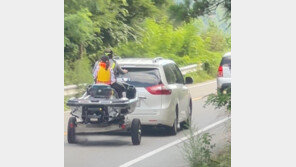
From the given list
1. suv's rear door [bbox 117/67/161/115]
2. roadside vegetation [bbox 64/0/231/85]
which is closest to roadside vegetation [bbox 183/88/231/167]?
roadside vegetation [bbox 64/0/231/85]

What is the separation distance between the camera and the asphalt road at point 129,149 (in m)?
13.2

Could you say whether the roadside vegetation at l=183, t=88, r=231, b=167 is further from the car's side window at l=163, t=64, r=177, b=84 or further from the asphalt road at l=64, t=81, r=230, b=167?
the car's side window at l=163, t=64, r=177, b=84

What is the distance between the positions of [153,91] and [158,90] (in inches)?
4.0

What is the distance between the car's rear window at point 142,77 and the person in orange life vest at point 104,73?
78cm

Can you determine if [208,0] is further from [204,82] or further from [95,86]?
[204,82]

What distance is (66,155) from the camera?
13984 mm

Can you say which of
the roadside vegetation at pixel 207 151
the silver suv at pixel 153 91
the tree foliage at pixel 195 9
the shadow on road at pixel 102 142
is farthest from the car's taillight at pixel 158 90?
the tree foliage at pixel 195 9

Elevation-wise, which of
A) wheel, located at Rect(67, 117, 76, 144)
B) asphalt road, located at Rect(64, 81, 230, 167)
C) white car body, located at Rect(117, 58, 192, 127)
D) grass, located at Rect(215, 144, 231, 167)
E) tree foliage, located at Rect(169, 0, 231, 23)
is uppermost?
tree foliage, located at Rect(169, 0, 231, 23)

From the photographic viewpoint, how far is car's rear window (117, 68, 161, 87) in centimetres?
1587

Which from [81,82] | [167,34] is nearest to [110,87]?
[81,82]

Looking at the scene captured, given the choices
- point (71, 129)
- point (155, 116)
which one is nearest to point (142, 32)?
point (155, 116)

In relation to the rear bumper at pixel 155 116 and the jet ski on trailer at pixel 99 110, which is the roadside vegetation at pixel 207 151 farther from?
the rear bumper at pixel 155 116

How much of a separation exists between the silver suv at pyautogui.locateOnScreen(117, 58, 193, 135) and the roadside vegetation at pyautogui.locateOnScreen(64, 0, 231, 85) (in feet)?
2.87

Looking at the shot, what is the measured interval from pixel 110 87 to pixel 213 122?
14.1 feet
